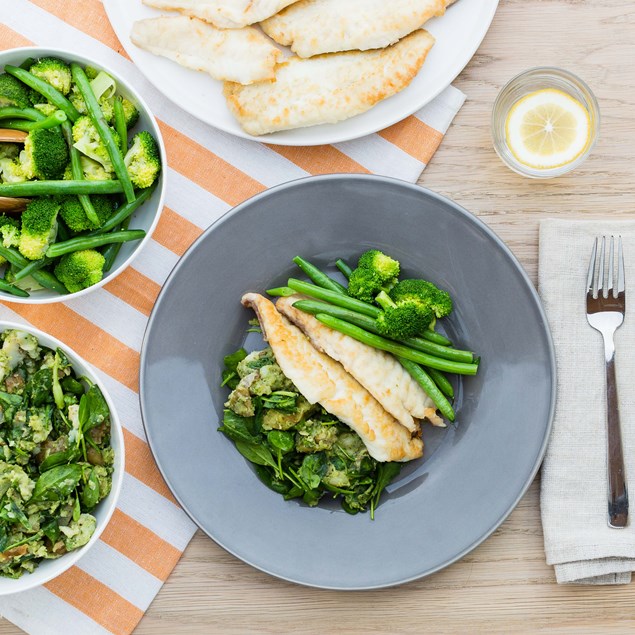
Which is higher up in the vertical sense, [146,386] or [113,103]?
[113,103]

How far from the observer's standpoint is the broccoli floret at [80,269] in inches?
104

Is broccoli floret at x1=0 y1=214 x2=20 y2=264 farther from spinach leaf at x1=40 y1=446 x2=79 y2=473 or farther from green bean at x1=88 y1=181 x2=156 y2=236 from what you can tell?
spinach leaf at x1=40 y1=446 x2=79 y2=473

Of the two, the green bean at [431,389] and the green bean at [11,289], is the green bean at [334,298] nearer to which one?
the green bean at [431,389]

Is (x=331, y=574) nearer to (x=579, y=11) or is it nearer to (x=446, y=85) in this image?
(x=446, y=85)

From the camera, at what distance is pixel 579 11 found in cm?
296

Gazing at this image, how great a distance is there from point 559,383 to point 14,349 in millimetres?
2126

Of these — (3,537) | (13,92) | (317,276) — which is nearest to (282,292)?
(317,276)

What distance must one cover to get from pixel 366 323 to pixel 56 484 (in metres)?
1.26

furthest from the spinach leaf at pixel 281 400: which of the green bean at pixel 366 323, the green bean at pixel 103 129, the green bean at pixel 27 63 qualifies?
the green bean at pixel 27 63

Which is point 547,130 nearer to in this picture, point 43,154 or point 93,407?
point 43,154

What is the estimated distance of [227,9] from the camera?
110 inches

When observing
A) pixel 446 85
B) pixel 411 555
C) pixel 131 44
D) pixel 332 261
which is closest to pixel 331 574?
pixel 411 555

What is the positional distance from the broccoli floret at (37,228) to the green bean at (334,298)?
896 mm

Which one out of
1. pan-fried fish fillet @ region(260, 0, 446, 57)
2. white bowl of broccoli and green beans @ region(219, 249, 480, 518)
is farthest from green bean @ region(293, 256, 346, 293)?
pan-fried fish fillet @ region(260, 0, 446, 57)
